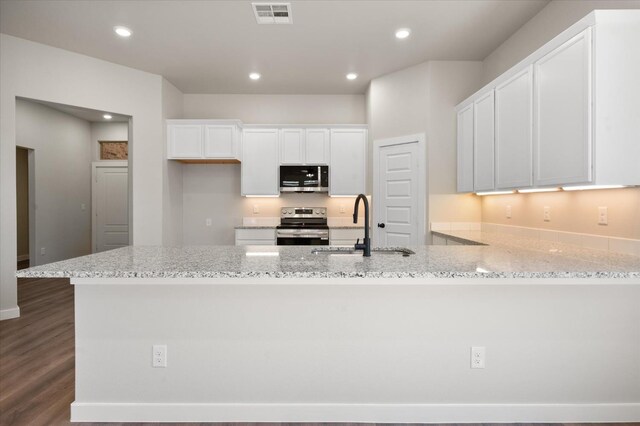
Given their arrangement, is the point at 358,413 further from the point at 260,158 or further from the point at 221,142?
the point at 221,142

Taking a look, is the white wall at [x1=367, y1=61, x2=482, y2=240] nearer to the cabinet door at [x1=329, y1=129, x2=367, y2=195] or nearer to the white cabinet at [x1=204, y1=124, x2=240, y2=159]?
the cabinet door at [x1=329, y1=129, x2=367, y2=195]

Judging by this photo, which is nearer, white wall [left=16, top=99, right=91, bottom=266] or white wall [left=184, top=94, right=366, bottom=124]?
white wall [left=184, top=94, right=366, bottom=124]

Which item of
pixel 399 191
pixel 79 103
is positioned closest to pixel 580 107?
pixel 399 191

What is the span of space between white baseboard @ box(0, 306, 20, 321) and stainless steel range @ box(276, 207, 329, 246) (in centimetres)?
310

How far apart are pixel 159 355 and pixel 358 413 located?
3.79ft

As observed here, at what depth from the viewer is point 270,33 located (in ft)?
11.6

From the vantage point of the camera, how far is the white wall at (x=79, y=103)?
11.8 ft

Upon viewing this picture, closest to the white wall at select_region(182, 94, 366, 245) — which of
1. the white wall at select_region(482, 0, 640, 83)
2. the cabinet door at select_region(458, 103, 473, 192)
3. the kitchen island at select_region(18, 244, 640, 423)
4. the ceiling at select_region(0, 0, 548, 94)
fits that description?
the ceiling at select_region(0, 0, 548, 94)

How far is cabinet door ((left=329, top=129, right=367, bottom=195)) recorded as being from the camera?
5.11 meters

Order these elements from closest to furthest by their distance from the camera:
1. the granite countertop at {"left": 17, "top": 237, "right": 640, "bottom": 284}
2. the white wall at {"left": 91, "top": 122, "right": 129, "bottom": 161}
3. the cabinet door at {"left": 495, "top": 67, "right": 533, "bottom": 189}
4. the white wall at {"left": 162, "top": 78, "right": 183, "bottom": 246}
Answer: the granite countertop at {"left": 17, "top": 237, "right": 640, "bottom": 284} < the cabinet door at {"left": 495, "top": 67, "right": 533, "bottom": 189} < the white wall at {"left": 162, "top": 78, "right": 183, "bottom": 246} < the white wall at {"left": 91, "top": 122, "right": 129, "bottom": 161}

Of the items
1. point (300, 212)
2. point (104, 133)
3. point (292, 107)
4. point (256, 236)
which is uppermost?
point (292, 107)

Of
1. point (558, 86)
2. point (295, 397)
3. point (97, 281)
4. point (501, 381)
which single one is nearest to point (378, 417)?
point (295, 397)

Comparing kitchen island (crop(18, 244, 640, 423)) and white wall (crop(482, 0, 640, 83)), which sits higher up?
white wall (crop(482, 0, 640, 83))

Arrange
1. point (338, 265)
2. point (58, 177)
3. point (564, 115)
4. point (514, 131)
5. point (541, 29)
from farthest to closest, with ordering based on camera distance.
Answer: point (58, 177) → point (541, 29) → point (514, 131) → point (564, 115) → point (338, 265)
